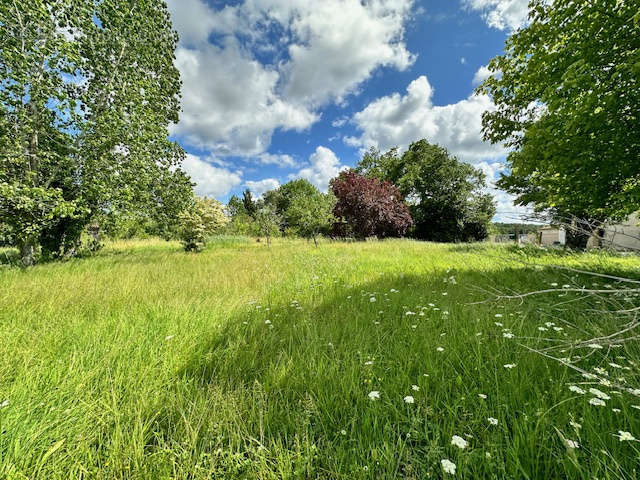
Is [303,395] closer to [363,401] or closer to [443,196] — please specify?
[363,401]

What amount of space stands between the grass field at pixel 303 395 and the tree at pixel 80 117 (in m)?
5.22

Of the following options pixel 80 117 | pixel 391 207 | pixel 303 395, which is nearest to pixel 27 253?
pixel 80 117

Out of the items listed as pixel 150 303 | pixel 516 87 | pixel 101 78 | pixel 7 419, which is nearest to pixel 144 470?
pixel 7 419

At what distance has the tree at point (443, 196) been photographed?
74.1 feet

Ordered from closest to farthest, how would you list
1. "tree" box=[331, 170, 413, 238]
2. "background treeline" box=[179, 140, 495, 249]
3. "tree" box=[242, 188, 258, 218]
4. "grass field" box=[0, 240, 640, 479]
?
"grass field" box=[0, 240, 640, 479]
"background treeline" box=[179, 140, 495, 249]
"tree" box=[331, 170, 413, 238]
"tree" box=[242, 188, 258, 218]

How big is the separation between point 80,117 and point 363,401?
9.68m

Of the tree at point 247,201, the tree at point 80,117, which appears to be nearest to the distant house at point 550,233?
the tree at point 80,117

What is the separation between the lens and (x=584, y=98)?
2996 mm

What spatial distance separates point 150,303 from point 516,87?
7.53 meters

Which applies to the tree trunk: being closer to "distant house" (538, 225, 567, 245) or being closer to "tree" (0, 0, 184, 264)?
"tree" (0, 0, 184, 264)

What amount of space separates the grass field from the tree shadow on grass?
1 cm

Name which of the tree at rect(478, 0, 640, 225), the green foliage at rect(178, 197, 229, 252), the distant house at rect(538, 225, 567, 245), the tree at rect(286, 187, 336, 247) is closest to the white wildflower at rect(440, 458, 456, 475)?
the distant house at rect(538, 225, 567, 245)

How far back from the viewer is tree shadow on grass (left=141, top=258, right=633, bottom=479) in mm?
1134

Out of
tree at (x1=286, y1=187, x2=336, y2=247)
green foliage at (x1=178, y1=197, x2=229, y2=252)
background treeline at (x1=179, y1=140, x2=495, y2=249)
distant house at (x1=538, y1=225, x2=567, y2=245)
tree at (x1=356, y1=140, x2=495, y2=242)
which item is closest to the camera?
distant house at (x1=538, y1=225, x2=567, y2=245)
